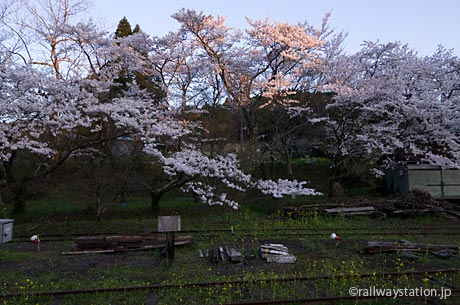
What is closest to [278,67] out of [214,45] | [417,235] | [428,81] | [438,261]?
[214,45]

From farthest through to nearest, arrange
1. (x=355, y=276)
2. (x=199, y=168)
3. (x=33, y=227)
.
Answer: (x=199, y=168), (x=33, y=227), (x=355, y=276)

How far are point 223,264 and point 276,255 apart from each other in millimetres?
1358

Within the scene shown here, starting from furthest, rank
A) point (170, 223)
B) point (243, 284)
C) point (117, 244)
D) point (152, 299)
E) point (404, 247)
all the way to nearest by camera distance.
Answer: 1. point (117, 244)
2. point (404, 247)
3. point (170, 223)
4. point (243, 284)
5. point (152, 299)

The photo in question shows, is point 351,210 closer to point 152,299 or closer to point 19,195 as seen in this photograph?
point 152,299

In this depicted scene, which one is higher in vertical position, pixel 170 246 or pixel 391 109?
pixel 391 109

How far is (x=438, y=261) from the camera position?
875cm

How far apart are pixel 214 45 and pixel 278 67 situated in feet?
12.8

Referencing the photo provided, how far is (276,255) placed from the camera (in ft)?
29.3

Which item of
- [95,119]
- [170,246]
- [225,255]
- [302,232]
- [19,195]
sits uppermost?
[95,119]

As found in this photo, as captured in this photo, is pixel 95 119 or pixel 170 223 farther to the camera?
pixel 95 119


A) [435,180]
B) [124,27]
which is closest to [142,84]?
[435,180]

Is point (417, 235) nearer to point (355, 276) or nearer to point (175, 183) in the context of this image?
point (355, 276)

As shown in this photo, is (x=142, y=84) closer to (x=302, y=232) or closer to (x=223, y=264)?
(x=302, y=232)

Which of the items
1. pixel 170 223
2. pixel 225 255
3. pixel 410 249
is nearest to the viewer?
pixel 170 223
